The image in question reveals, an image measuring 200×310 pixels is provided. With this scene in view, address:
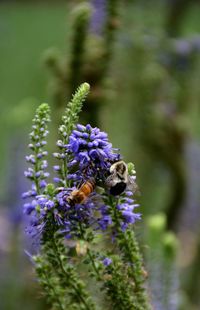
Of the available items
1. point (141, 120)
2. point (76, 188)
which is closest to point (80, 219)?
point (76, 188)

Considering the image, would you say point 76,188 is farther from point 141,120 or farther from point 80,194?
point 141,120

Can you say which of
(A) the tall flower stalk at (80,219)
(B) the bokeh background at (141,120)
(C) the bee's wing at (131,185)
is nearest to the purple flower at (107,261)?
(A) the tall flower stalk at (80,219)

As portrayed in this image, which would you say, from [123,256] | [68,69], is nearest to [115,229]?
[123,256]

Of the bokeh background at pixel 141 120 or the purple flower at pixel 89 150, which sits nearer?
the purple flower at pixel 89 150

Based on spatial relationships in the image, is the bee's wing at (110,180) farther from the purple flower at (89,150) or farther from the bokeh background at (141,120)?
the bokeh background at (141,120)

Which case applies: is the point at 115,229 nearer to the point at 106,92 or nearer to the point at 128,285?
the point at 128,285

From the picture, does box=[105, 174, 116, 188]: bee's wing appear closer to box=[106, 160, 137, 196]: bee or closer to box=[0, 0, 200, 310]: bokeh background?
box=[106, 160, 137, 196]: bee

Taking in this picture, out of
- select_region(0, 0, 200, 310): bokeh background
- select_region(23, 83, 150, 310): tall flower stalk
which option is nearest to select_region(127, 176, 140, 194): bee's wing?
select_region(23, 83, 150, 310): tall flower stalk
